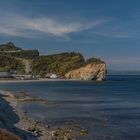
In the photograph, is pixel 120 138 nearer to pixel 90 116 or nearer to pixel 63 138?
pixel 63 138

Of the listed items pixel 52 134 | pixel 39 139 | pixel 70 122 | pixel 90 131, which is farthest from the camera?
pixel 70 122

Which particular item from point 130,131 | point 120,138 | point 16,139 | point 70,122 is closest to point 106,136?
point 120,138

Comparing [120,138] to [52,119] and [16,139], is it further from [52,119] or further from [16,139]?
[16,139]

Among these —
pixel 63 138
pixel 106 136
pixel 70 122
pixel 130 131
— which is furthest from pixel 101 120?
pixel 63 138

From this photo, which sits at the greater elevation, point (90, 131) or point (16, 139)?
point (16, 139)

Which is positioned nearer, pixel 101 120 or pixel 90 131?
pixel 90 131

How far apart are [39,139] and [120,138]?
822 cm

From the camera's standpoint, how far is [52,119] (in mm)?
50719

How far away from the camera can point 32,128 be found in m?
37.3

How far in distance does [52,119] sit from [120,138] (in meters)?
15.6

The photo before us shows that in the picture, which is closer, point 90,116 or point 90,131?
point 90,131

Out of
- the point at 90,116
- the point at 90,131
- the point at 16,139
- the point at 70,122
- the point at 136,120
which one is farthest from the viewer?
the point at 90,116

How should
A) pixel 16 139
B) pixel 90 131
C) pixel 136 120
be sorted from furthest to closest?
pixel 136 120
pixel 90 131
pixel 16 139

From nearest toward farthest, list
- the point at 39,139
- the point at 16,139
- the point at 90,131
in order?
the point at 16,139 → the point at 39,139 → the point at 90,131
